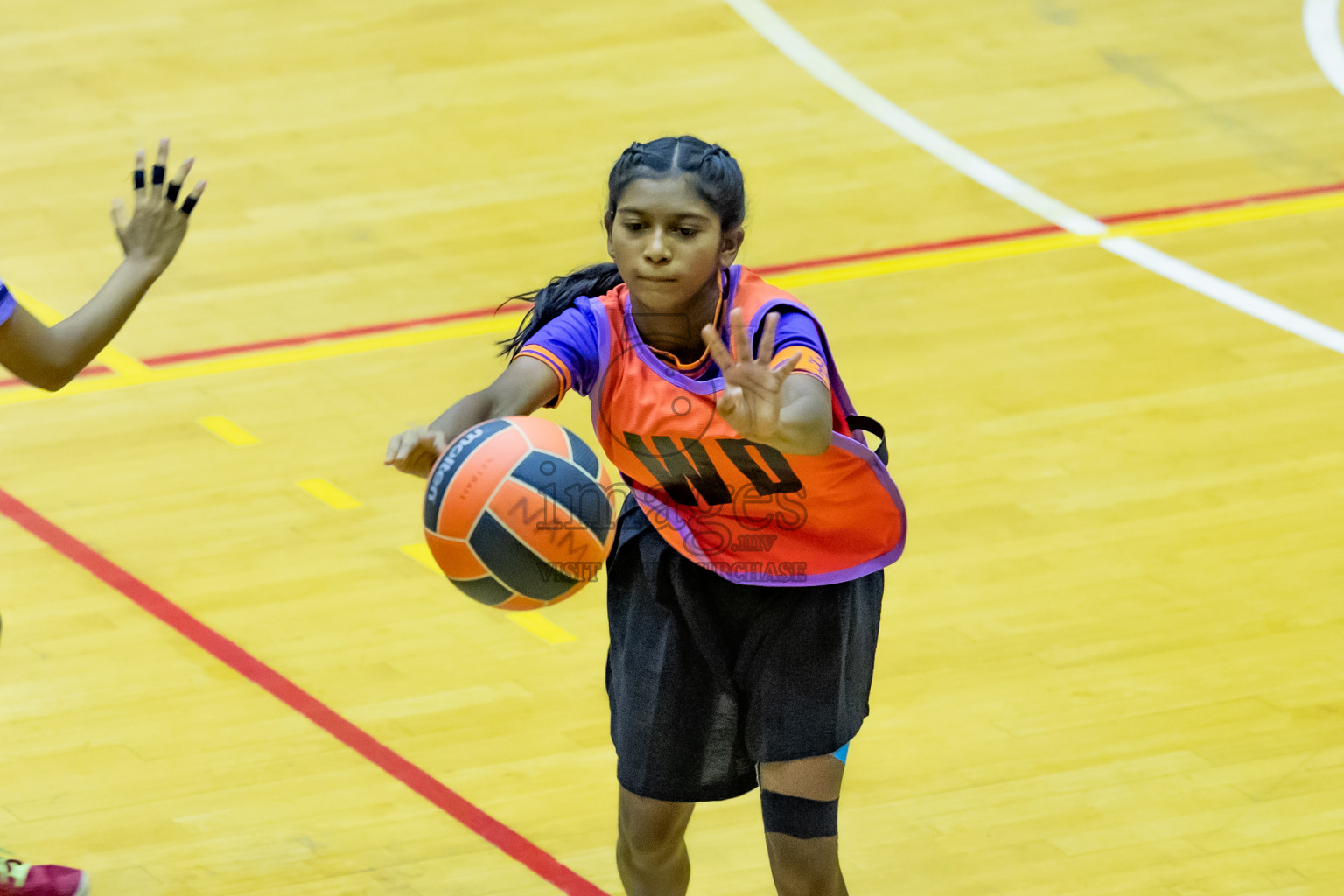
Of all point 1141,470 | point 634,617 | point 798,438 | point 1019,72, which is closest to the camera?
point 798,438

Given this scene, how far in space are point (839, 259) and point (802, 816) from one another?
14.0ft

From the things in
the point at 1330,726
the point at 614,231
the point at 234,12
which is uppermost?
the point at 614,231

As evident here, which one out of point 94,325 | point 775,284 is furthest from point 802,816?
point 775,284

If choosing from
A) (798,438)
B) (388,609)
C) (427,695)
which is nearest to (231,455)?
(388,609)

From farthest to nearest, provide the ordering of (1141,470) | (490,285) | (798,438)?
(490,285), (1141,470), (798,438)

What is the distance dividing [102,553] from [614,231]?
287 centimetres

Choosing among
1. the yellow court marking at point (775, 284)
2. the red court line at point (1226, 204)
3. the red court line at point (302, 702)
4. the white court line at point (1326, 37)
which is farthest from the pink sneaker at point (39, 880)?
the white court line at point (1326, 37)

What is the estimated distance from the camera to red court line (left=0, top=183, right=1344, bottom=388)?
22.2 feet

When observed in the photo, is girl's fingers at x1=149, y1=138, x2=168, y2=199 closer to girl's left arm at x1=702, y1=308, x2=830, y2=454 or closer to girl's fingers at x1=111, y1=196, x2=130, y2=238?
girl's fingers at x1=111, y1=196, x2=130, y2=238

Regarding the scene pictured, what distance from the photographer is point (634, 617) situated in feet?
11.7

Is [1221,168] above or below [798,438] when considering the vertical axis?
below

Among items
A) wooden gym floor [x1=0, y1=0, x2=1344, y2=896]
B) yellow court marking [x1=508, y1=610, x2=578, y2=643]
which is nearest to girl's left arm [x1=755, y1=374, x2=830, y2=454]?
wooden gym floor [x1=0, y1=0, x2=1344, y2=896]

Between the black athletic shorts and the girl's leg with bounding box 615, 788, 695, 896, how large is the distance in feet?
0.16

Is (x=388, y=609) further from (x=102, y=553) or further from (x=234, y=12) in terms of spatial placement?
(x=234, y=12)
